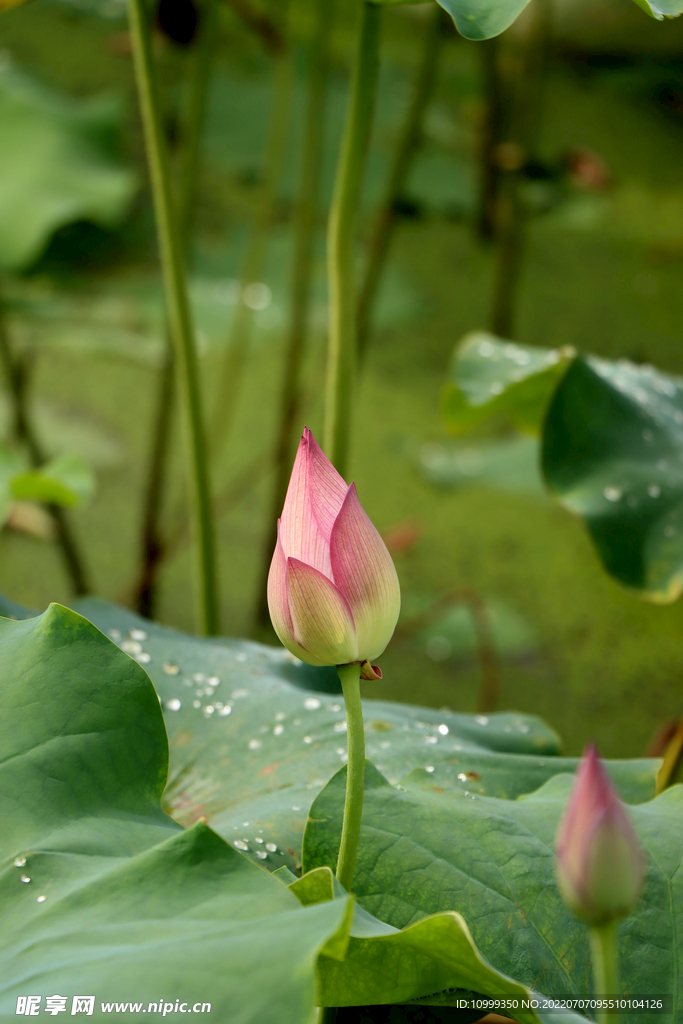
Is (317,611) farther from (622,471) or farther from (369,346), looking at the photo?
(369,346)

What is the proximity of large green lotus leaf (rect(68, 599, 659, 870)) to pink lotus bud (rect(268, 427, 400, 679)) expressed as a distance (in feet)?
0.68

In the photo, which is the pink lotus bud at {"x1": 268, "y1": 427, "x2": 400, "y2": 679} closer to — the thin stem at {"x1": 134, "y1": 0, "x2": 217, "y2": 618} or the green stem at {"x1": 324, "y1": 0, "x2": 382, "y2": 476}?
the green stem at {"x1": 324, "y1": 0, "x2": 382, "y2": 476}

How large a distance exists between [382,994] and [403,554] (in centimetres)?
120

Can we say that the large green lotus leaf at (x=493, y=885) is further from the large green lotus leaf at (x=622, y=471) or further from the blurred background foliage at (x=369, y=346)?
the blurred background foliage at (x=369, y=346)

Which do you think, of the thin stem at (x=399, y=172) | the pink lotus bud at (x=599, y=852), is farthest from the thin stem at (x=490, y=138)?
the pink lotus bud at (x=599, y=852)

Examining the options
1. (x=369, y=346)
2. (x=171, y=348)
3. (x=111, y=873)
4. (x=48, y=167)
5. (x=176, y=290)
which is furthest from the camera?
(x=369, y=346)

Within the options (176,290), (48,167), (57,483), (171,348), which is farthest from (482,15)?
(48,167)

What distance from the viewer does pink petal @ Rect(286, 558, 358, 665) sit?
301 millimetres

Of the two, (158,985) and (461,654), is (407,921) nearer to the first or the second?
(158,985)

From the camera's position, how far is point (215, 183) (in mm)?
2555

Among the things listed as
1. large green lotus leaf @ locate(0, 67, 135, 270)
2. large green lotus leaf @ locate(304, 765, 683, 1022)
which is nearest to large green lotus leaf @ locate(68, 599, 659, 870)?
large green lotus leaf @ locate(304, 765, 683, 1022)

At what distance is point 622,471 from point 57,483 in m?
0.57

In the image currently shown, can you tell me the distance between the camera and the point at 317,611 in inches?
11.9

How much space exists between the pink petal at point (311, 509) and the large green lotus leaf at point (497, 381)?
57 cm
